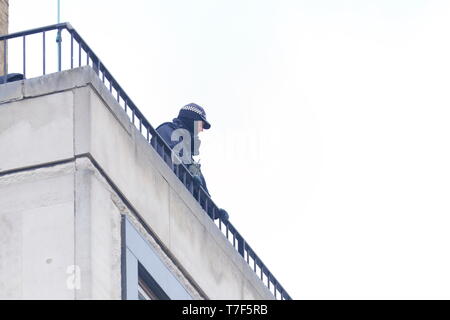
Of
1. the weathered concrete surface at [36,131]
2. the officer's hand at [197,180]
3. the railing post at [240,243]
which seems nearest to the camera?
the weathered concrete surface at [36,131]

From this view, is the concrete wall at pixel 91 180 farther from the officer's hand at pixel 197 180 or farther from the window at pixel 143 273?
the officer's hand at pixel 197 180

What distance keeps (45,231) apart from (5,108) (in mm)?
1400

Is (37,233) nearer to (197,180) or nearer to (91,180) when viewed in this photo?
(91,180)

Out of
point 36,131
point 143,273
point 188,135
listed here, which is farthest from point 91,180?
point 188,135

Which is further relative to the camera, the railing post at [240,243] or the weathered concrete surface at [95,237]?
the railing post at [240,243]

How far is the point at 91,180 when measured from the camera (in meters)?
17.1

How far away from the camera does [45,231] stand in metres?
16.8

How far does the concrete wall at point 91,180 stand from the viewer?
1675cm

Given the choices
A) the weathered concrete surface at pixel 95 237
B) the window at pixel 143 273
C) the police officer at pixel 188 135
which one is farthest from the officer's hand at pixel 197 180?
the weathered concrete surface at pixel 95 237
